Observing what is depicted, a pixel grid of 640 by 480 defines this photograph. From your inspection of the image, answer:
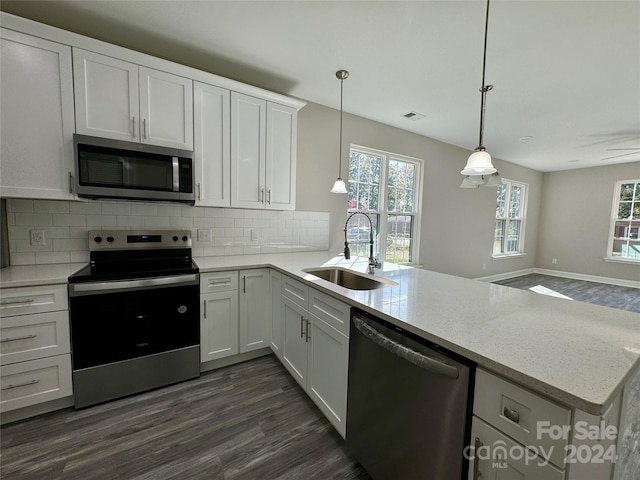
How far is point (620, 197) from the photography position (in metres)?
5.73

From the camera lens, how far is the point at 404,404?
1068 mm

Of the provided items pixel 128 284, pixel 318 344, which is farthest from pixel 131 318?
pixel 318 344

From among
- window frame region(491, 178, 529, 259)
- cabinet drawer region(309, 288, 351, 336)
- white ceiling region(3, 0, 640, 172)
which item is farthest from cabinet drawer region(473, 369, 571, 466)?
window frame region(491, 178, 529, 259)

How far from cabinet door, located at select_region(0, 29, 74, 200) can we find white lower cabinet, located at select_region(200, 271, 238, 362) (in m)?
1.12

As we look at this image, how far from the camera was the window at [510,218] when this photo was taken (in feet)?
19.4

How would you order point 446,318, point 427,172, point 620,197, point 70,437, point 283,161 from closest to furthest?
1. point 446,318
2. point 70,437
3. point 283,161
4. point 427,172
5. point 620,197

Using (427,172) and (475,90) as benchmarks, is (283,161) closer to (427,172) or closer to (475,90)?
(475,90)

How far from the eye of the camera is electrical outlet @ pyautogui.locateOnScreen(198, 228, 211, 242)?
247 centimetres

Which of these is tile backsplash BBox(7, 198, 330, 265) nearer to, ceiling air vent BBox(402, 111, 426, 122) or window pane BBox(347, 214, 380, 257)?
window pane BBox(347, 214, 380, 257)

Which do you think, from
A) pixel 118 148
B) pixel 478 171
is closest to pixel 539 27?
pixel 478 171

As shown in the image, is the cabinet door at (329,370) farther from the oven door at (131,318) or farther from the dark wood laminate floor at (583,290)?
the dark wood laminate floor at (583,290)

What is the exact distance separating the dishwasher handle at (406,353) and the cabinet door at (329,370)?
21 centimetres

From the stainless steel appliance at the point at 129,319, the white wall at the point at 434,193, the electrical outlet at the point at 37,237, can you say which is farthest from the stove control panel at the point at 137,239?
the white wall at the point at 434,193

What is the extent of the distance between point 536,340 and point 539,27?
7.06 ft
